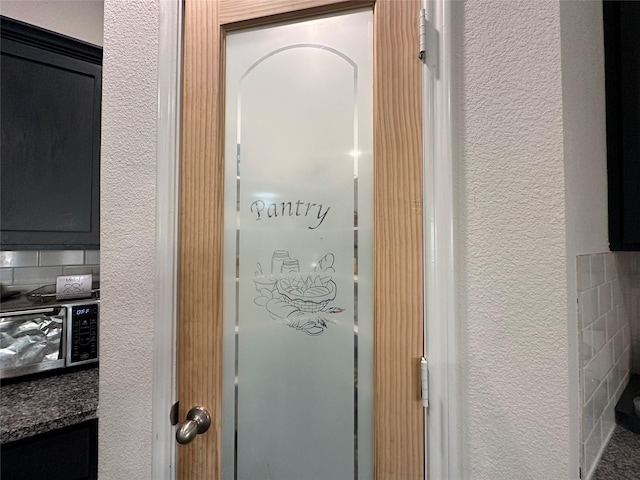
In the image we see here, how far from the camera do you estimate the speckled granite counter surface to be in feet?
3.40

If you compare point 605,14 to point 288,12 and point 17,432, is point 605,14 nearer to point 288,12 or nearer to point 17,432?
point 288,12

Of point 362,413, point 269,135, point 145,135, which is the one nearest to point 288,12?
point 269,135

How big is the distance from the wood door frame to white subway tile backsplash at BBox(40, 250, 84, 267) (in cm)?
143

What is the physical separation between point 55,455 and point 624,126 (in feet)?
6.74

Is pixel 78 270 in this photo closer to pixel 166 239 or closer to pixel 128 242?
pixel 128 242

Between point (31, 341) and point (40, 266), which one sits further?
point (40, 266)

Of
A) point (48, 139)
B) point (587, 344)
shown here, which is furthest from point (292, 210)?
point (48, 139)

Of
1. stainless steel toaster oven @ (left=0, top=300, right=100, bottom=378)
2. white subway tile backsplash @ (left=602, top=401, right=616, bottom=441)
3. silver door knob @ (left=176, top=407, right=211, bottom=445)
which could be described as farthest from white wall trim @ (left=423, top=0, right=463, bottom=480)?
stainless steel toaster oven @ (left=0, top=300, right=100, bottom=378)

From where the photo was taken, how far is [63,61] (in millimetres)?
1451

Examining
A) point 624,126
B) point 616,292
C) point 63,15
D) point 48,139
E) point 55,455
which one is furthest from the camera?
point 63,15

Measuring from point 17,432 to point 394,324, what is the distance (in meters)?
1.24

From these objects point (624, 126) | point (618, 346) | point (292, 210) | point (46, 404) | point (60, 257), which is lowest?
point (46, 404)

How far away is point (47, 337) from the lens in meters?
1.31

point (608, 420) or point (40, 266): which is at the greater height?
Result: point (40, 266)
